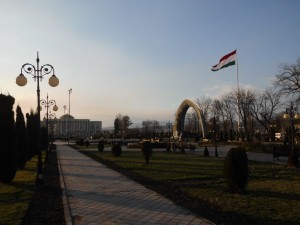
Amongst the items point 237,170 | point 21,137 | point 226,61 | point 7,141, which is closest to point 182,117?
point 226,61

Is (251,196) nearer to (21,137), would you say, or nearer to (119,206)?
(119,206)

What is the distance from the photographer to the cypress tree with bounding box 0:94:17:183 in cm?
1391

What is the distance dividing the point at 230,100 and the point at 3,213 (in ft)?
256

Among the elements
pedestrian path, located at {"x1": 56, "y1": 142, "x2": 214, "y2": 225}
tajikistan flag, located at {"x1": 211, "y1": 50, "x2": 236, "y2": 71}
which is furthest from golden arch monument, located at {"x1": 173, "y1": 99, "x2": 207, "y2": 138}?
pedestrian path, located at {"x1": 56, "y1": 142, "x2": 214, "y2": 225}

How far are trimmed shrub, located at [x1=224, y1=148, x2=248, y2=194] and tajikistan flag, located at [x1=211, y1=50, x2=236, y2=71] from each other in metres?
29.0

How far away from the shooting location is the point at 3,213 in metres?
8.73

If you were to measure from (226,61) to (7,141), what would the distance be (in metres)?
29.3

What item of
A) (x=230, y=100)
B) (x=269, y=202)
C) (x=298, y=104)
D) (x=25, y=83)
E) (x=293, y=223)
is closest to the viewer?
(x=293, y=223)

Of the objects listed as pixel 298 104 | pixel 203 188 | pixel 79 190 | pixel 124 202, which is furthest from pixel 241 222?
pixel 298 104

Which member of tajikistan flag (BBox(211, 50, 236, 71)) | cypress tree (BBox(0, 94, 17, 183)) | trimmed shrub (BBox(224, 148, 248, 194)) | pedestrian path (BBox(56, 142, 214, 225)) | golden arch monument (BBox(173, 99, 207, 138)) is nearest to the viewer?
pedestrian path (BBox(56, 142, 214, 225))

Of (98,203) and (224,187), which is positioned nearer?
(98,203)

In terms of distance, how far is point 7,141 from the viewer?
14.4 meters

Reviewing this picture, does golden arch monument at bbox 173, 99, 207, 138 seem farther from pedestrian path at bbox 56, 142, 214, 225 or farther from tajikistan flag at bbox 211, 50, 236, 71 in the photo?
pedestrian path at bbox 56, 142, 214, 225

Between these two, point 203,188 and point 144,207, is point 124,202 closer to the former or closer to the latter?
point 144,207
